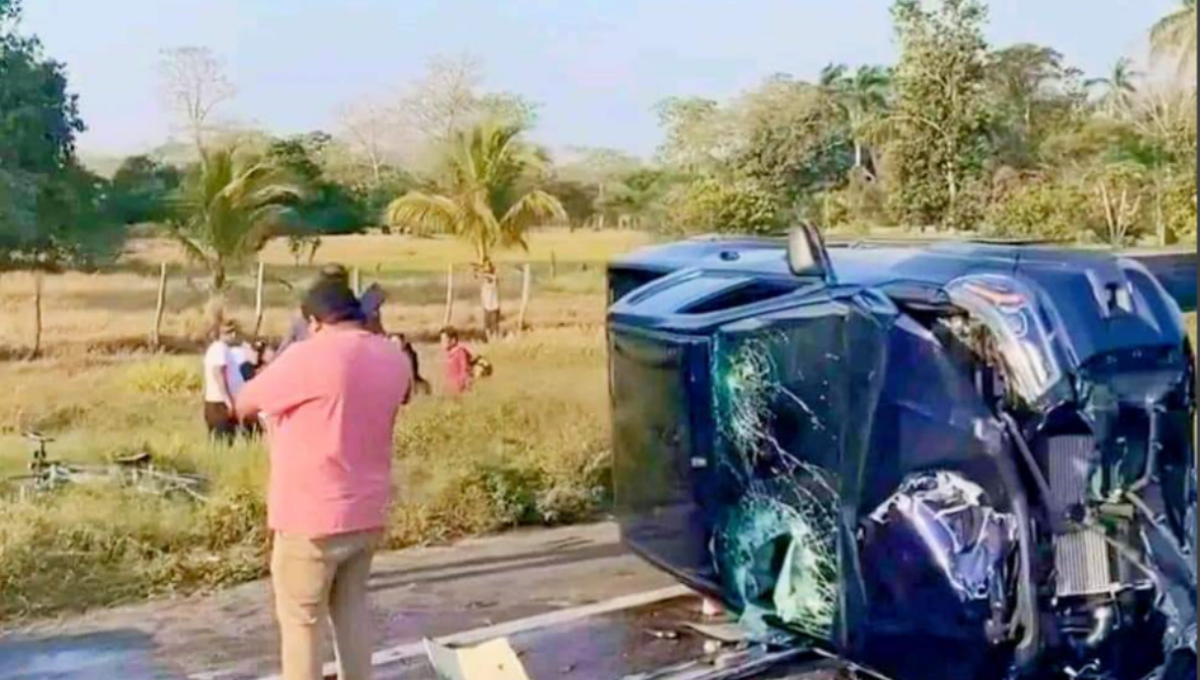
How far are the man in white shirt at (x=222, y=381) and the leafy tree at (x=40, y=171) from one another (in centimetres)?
30

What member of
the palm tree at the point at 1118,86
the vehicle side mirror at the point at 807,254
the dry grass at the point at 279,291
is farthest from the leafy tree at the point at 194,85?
the palm tree at the point at 1118,86

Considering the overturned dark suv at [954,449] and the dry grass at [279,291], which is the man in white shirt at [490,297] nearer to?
the dry grass at [279,291]

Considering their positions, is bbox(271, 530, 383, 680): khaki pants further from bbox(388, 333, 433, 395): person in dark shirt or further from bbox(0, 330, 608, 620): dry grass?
bbox(388, 333, 433, 395): person in dark shirt

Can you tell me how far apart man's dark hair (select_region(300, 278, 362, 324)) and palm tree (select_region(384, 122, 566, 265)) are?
28cm

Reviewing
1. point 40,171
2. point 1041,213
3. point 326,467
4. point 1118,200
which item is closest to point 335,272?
point 326,467

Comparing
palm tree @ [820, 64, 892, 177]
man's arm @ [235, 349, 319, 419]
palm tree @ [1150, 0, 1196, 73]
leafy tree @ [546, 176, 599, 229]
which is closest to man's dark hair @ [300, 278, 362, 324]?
man's arm @ [235, 349, 319, 419]

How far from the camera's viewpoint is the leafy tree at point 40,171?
10.2 feet

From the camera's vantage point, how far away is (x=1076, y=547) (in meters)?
2.80

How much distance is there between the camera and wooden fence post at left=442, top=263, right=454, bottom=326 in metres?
3.31

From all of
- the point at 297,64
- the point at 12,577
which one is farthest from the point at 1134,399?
the point at 12,577

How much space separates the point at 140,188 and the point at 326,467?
75 centimetres

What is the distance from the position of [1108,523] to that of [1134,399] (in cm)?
23

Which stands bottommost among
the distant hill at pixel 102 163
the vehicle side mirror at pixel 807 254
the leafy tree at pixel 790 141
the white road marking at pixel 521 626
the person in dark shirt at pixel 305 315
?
the white road marking at pixel 521 626

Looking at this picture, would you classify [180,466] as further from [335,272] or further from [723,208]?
[723,208]
